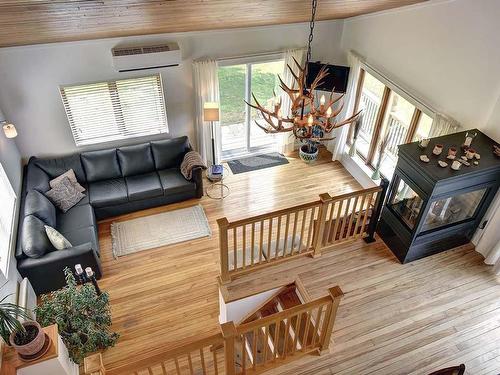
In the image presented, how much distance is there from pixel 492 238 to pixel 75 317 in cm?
467

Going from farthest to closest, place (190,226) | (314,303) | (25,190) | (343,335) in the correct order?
(190,226), (25,190), (343,335), (314,303)

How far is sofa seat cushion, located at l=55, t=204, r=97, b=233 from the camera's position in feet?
19.2

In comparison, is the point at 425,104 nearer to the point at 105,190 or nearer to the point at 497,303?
the point at 497,303

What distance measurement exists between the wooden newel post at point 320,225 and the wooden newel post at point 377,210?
676mm

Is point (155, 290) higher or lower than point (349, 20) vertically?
lower

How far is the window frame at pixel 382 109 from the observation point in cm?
562

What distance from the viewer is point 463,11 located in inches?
187

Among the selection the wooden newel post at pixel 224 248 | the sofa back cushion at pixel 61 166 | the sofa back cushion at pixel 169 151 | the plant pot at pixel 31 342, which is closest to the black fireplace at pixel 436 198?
the wooden newel post at pixel 224 248

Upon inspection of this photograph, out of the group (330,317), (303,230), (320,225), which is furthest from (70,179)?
(330,317)

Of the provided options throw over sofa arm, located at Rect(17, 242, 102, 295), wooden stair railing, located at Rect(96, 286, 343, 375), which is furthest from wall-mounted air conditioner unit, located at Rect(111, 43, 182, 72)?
wooden stair railing, located at Rect(96, 286, 343, 375)

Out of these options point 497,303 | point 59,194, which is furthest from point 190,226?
point 497,303

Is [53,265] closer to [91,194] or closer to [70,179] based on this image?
[91,194]

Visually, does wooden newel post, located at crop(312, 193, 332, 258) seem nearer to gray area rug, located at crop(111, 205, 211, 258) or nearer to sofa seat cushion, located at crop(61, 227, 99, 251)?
gray area rug, located at crop(111, 205, 211, 258)

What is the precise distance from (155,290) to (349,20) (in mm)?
5463
